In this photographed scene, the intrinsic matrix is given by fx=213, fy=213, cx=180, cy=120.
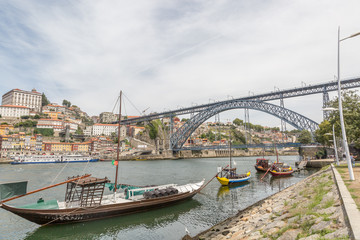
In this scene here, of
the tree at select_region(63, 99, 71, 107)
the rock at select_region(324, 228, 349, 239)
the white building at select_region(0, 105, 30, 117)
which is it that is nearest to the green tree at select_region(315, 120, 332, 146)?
the rock at select_region(324, 228, 349, 239)

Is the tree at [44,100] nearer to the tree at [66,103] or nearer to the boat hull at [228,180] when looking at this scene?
the tree at [66,103]

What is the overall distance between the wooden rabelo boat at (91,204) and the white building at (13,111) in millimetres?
109290

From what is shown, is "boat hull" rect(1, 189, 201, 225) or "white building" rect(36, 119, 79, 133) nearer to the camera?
"boat hull" rect(1, 189, 201, 225)

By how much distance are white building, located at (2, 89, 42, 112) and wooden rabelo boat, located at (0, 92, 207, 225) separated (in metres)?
119

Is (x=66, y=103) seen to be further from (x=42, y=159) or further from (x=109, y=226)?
(x=109, y=226)

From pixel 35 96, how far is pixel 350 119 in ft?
436

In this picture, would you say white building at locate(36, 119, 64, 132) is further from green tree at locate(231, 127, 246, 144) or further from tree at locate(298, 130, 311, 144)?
tree at locate(298, 130, 311, 144)

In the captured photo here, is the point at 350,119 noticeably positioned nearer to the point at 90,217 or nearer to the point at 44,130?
the point at 90,217

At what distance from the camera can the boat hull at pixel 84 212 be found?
10.7 meters

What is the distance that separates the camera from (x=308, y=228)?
541cm

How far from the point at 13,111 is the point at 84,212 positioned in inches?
4482

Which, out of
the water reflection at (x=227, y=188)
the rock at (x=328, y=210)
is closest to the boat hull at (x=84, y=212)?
the water reflection at (x=227, y=188)

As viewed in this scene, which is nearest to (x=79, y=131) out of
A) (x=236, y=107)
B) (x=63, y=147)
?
(x=63, y=147)

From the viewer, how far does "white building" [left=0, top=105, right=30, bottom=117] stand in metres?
97.7
